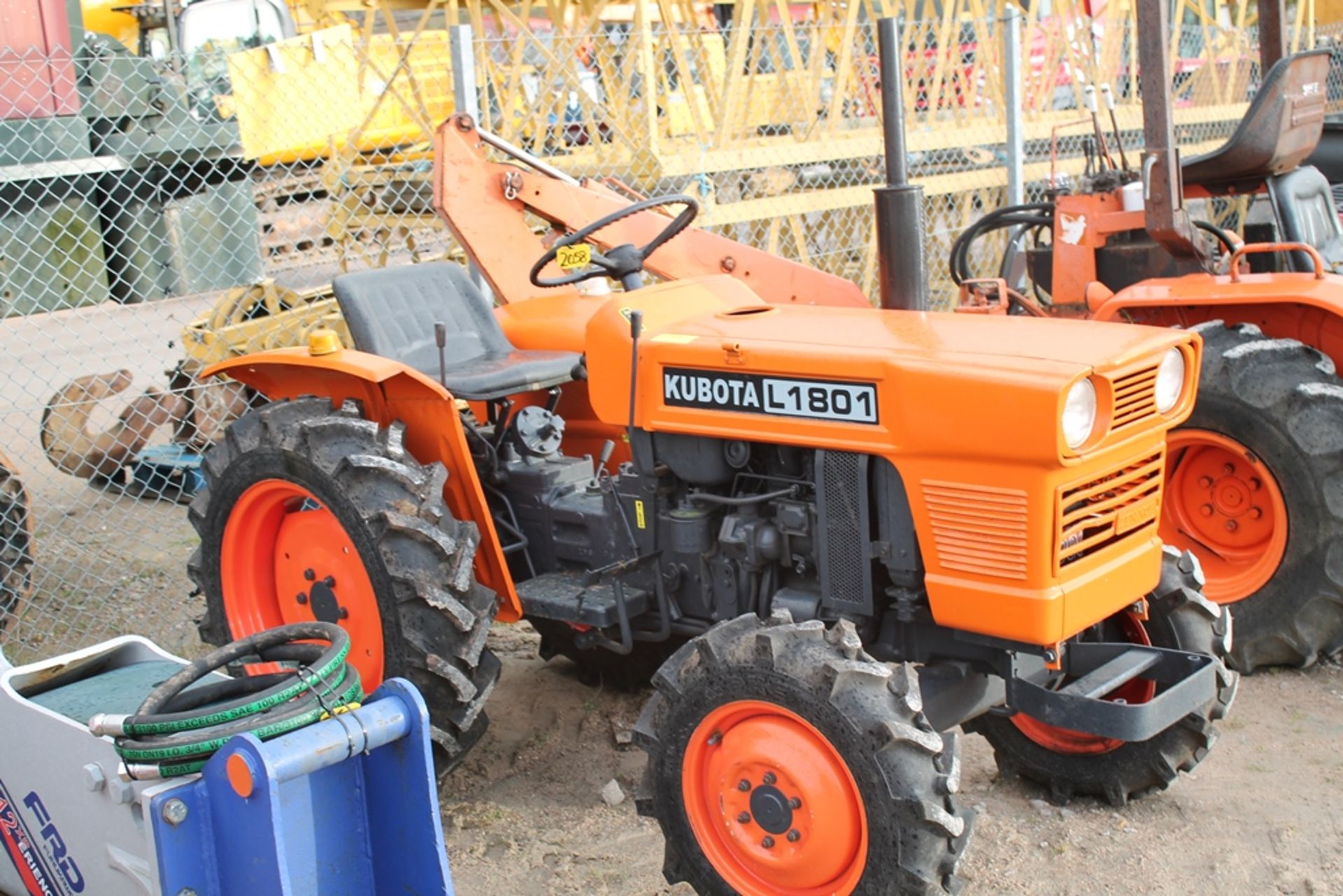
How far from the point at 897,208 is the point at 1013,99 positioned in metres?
3.96

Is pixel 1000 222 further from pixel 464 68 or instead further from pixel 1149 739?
pixel 1149 739

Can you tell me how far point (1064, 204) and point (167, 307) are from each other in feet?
20.5

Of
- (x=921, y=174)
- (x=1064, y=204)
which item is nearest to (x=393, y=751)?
(x=1064, y=204)

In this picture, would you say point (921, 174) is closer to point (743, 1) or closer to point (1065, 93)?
point (743, 1)

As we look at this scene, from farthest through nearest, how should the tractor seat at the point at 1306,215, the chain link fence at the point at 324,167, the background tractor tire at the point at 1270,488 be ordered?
the chain link fence at the point at 324,167 → the tractor seat at the point at 1306,215 → the background tractor tire at the point at 1270,488

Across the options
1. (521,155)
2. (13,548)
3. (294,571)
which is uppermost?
(521,155)

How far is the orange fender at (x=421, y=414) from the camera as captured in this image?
11.1ft

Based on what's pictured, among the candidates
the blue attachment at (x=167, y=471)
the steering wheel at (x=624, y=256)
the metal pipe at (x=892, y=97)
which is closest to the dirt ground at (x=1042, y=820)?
the steering wheel at (x=624, y=256)

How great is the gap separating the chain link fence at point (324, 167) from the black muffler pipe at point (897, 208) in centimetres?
203

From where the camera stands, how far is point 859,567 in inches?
112

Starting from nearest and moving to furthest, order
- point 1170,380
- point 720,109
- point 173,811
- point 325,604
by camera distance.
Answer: point 173,811 < point 1170,380 < point 325,604 < point 720,109

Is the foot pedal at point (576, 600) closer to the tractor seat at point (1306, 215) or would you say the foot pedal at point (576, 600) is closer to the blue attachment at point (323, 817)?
the blue attachment at point (323, 817)

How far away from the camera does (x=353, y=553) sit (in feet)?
11.1

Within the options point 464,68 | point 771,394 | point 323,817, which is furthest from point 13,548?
point 771,394
